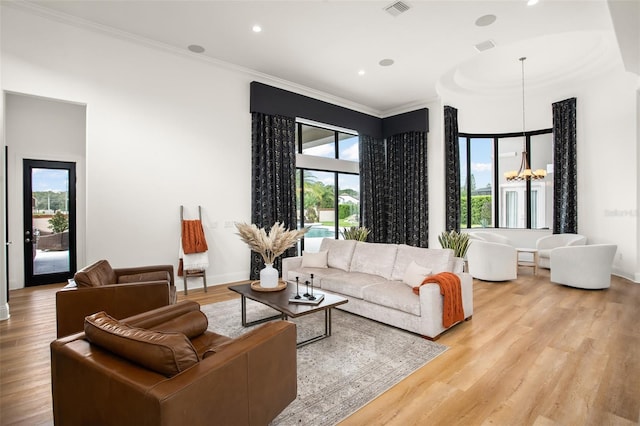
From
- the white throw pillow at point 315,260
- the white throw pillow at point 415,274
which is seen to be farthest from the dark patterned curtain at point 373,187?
the white throw pillow at point 415,274

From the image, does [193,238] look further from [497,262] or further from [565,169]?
[565,169]

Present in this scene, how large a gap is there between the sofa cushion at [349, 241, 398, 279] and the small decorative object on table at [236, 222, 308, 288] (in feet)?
4.47

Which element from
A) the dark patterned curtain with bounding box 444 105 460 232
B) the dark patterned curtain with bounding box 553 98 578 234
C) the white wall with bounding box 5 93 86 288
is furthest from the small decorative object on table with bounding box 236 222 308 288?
the dark patterned curtain with bounding box 553 98 578 234

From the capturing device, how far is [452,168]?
768 cm

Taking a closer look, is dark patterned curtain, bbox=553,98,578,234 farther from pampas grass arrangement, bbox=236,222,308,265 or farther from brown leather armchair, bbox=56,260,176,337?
brown leather armchair, bbox=56,260,176,337

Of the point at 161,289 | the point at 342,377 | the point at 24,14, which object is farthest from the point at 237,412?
the point at 24,14

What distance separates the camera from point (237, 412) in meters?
1.51

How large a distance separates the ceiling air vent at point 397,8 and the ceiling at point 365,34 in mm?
83

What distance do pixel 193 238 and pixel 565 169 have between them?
7.47m

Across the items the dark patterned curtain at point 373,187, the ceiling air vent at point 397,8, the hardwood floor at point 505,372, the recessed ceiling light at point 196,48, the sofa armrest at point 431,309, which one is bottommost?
the hardwood floor at point 505,372

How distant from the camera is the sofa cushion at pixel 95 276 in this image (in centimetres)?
286

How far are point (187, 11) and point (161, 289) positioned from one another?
327 cm

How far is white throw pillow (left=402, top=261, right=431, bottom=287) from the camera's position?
11.7 feet

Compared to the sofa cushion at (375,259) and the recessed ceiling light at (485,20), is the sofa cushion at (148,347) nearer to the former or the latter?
the sofa cushion at (375,259)
